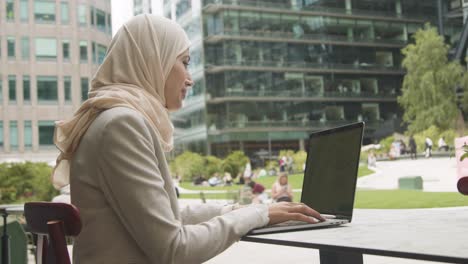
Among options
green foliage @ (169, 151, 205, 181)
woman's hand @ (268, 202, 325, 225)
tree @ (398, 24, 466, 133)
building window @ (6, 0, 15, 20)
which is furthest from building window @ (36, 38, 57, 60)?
woman's hand @ (268, 202, 325, 225)

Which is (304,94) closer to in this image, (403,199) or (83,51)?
(83,51)

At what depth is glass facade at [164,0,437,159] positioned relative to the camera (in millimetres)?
24062

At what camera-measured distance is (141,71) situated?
1065 mm

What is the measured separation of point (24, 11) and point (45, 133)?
3.61 meters

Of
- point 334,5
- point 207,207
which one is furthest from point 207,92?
point 207,207

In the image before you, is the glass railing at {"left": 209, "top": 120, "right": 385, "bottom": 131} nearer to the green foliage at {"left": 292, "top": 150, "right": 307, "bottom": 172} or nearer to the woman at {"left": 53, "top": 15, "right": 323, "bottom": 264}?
the green foliage at {"left": 292, "top": 150, "right": 307, "bottom": 172}

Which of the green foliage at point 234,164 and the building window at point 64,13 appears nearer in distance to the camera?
the building window at point 64,13

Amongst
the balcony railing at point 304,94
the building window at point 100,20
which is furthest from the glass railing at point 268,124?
the building window at point 100,20

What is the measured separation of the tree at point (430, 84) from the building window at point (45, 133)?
13.0m

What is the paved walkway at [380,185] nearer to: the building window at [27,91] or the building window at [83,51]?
the building window at [83,51]

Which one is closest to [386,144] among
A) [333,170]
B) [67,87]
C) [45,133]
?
[67,87]

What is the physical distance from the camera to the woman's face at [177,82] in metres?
1.12

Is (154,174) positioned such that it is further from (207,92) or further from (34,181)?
(207,92)

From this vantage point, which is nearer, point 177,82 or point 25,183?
point 177,82
